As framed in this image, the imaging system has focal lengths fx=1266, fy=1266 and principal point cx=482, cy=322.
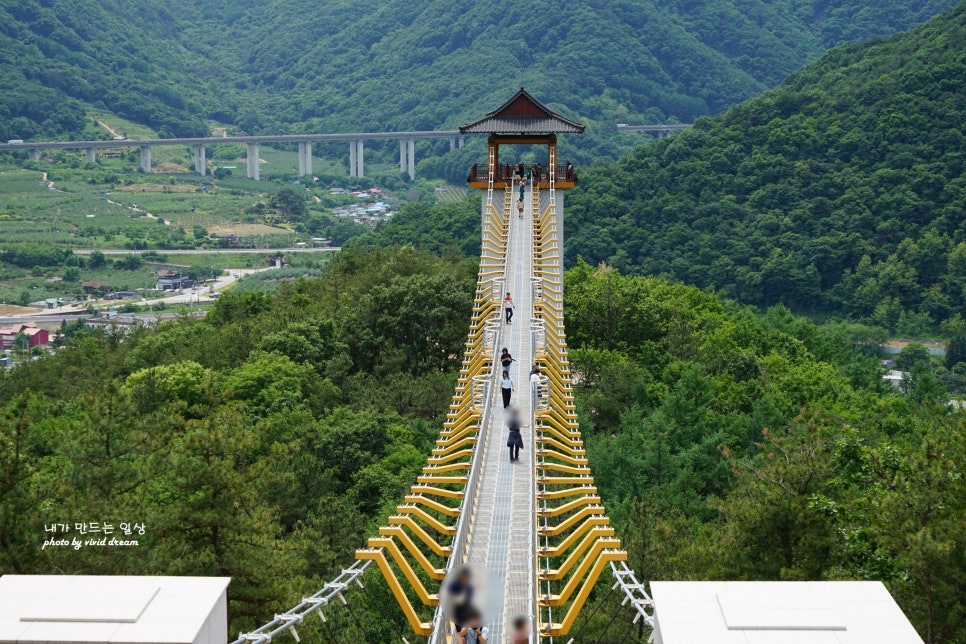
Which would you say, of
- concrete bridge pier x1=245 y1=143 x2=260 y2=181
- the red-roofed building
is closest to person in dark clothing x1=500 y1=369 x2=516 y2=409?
the red-roofed building

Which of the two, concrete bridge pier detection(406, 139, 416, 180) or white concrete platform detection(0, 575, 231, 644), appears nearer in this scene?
white concrete platform detection(0, 575, 231, 644)

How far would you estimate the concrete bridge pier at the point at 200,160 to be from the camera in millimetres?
140625

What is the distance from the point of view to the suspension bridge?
51.2ft

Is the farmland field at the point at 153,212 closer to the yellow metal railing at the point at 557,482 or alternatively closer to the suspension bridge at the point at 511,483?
the suspension bridge at the point at 511,483

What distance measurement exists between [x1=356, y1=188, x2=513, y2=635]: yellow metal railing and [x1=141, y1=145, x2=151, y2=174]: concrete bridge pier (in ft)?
347

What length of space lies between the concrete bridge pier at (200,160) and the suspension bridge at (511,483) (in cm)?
10606

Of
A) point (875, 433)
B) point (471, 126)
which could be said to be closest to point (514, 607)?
point (875, 433)

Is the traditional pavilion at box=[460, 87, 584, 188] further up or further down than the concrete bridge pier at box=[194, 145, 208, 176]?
further down

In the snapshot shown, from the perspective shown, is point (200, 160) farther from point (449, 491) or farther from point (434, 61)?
point (449, 491)

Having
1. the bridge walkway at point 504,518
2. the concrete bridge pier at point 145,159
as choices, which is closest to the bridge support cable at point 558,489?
the bridge walkway at point 504,518

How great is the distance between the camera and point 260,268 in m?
108

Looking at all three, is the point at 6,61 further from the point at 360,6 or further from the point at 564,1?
the point at 564,1

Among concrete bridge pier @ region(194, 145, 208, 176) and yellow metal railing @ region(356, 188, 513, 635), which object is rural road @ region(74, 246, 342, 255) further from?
yellow metal railing @ region(356, 188, 513, 635)

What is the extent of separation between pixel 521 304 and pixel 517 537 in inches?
522
